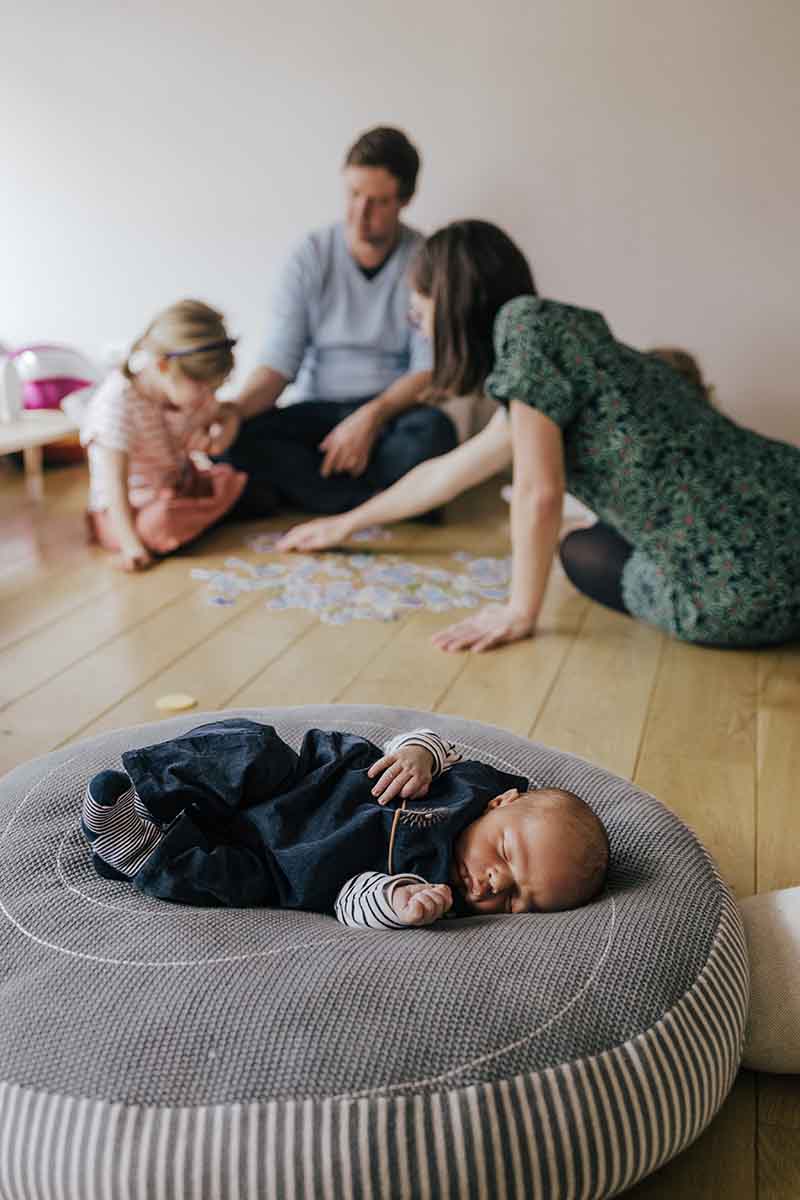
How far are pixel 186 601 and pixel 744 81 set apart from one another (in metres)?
2.80

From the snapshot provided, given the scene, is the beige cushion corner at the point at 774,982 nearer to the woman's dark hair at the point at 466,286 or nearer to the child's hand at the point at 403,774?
the child's hand at the point at 403,774

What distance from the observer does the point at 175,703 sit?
249cm

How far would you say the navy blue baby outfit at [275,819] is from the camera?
1.47 m

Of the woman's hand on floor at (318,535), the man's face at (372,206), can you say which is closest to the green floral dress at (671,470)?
the woman's hand on floor at (318,535)

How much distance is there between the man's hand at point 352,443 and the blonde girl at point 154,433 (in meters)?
0.45

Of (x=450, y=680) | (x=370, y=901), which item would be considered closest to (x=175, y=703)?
(x=450, y=680)

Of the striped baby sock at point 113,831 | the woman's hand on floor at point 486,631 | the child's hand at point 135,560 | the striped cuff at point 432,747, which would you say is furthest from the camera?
the child's hand at point 135,560

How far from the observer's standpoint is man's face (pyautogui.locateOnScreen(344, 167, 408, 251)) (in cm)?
394

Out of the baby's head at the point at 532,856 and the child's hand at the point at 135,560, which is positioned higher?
the baby's head at the point at 532,856

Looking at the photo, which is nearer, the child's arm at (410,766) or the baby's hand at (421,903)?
the baby's hand at (421,903)

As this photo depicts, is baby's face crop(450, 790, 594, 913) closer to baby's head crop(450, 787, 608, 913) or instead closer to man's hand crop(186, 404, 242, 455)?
baby's head crop(450, 787, 608, 913)

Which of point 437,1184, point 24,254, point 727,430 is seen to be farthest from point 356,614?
point 24,254

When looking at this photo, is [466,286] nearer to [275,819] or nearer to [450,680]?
[450,680]

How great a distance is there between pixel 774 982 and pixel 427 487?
2.16 meters
